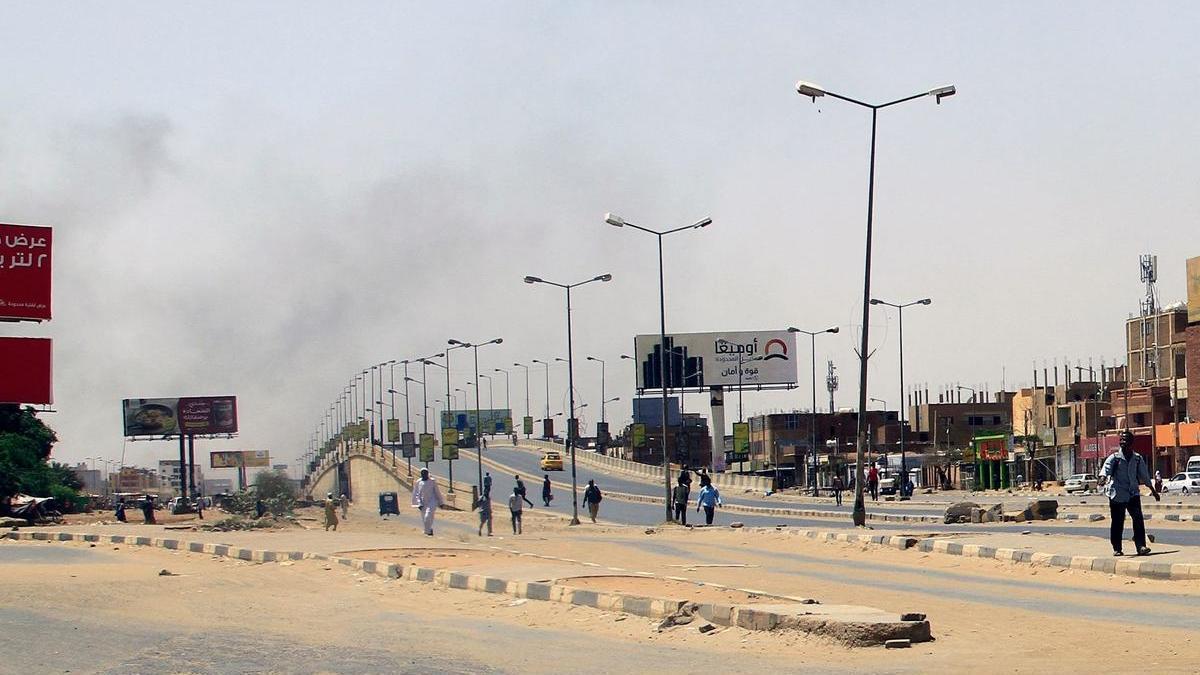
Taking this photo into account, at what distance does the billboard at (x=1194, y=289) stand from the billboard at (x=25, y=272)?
195 ft

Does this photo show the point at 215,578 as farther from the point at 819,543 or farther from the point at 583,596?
the point at 819,543

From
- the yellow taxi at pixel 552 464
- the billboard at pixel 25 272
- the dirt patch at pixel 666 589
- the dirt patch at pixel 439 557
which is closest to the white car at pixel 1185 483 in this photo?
the billboard at pixel 25 272

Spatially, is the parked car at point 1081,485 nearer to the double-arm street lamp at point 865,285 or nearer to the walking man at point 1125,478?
the double-arm street lamp at point 865,285

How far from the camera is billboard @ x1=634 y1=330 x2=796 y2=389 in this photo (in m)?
118

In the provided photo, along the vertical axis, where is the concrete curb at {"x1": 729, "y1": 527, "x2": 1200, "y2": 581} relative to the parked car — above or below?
above

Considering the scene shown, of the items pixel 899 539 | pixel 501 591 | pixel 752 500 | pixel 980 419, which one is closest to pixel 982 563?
pixel 899 539

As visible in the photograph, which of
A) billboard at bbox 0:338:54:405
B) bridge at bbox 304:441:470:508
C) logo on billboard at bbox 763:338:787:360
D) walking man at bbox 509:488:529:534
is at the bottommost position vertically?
bridge at bbox 304:441:470:508

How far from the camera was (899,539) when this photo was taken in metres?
26.9

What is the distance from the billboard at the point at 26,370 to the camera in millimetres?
54156

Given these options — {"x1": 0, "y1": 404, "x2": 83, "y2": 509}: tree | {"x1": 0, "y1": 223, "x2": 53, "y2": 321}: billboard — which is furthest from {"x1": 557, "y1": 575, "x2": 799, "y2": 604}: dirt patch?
{"x1": 0, "y1": 404, "x2": 83, "y2": 509}: tree

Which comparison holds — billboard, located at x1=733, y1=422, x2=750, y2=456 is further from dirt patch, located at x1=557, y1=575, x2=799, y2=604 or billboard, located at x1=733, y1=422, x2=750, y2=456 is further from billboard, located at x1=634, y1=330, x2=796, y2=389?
dirt patch, located at x1=557, y1=575, x2=799, y2=604

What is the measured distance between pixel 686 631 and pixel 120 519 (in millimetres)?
53355

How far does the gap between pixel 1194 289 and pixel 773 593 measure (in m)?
73.3

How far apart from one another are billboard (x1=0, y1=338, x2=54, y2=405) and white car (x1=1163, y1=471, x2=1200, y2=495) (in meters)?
45.0
